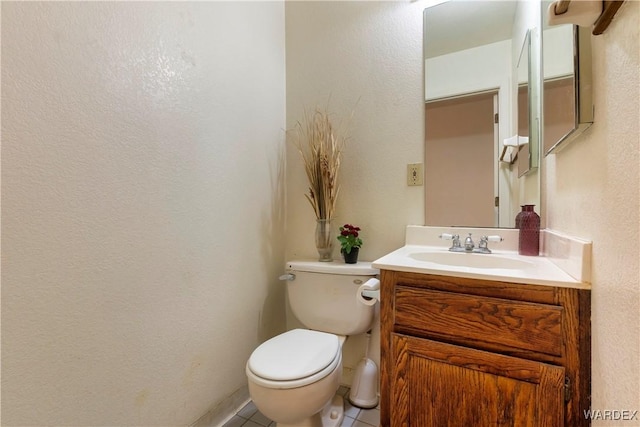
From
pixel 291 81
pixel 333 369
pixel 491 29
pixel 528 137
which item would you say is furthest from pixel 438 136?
pixel 333 369

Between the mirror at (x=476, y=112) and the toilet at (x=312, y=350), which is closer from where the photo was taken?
the toilet at (x=312, y=350)

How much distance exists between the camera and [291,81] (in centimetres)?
174

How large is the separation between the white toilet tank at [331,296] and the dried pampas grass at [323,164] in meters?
0.31

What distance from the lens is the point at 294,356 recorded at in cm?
111

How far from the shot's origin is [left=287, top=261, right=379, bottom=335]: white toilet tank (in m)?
1.34

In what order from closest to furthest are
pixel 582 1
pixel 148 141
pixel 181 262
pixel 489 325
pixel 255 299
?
1. pixel 582 1
2. pixel 489 325
3. pixel 148 141
4. pixel 181 262
5. pixel 255 299

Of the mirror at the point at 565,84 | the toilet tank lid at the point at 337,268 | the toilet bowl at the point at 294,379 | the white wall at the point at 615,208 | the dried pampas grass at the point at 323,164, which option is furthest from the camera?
the dried pampas grass at the point at 323,164

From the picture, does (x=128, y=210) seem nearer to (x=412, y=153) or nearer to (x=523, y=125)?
(x=412, y=153)

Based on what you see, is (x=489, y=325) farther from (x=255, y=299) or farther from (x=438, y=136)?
(x=255, y=299)

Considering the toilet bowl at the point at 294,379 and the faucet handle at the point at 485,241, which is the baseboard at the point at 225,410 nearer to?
the toilet bowl at the point at 294,379

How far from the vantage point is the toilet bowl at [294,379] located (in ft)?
3.22

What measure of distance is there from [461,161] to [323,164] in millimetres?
671

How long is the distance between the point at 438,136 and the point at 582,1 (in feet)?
2.72

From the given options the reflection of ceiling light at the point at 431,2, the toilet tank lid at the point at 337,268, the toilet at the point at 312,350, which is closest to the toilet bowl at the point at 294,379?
the toilet at the point at 312,350
